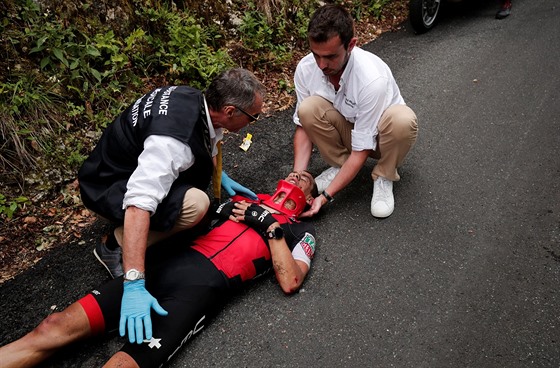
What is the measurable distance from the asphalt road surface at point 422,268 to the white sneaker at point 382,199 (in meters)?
0.06

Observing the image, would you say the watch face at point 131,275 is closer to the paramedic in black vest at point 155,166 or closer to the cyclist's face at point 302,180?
the paramedic in black vest at point 155,166

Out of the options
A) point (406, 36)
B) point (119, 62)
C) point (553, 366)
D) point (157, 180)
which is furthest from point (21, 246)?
point (406, 36)

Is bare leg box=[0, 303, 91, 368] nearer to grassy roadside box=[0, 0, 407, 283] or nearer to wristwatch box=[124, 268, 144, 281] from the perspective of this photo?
wristwatch box=[124, 268, 144, 281]

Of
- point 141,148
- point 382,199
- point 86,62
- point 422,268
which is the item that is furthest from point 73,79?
point 422,268

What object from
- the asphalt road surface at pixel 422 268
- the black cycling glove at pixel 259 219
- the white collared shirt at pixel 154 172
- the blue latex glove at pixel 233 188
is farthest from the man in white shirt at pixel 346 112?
the white collared shirt at pixel 154 172

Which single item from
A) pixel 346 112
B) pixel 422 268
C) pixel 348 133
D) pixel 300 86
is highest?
pixel 300 86

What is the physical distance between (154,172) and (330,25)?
139 centimetres

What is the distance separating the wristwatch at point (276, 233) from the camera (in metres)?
2.75

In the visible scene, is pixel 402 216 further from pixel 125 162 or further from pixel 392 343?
pixel 125 162

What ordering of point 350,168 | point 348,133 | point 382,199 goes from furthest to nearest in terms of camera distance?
point 348,133 < point 382,199 < point 350,168

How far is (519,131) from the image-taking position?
4141 mm

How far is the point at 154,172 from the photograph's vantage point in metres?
2.37

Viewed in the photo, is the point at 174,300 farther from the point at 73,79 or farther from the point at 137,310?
the point at 73,79

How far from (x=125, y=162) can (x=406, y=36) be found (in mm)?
4422
